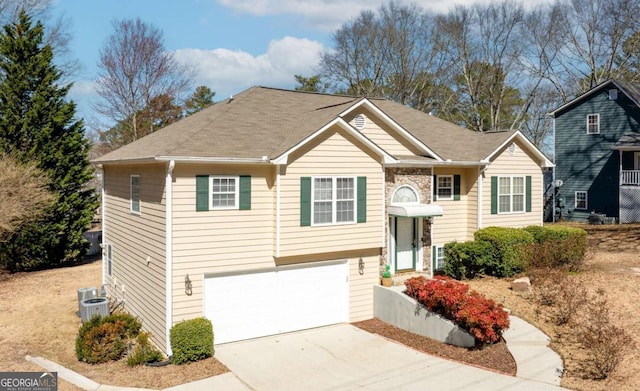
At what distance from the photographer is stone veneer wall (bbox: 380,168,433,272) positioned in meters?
15.6

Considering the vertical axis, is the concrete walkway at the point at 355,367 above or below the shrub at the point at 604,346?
below

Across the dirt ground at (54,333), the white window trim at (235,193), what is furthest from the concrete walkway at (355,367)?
the white window trim at (235,193)

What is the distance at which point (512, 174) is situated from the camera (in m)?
18.9

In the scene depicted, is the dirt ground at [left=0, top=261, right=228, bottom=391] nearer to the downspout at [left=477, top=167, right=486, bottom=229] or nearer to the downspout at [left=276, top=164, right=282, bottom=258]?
the downspout at [left=276, top=164, right=282, bottom=258]

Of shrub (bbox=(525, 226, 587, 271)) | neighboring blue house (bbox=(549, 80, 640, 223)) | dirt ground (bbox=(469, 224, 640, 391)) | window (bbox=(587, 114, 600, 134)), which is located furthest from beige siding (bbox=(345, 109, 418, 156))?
window (bbox=(587, 114, 600, 134))

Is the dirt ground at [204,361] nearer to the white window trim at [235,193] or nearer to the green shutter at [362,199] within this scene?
the green shutter at [362,199]

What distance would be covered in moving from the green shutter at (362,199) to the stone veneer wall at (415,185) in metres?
1.59

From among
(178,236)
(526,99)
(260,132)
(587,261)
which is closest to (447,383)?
(178,236)

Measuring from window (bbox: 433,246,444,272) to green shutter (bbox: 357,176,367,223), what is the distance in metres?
5.00

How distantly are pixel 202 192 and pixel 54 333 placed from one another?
625 centimetres

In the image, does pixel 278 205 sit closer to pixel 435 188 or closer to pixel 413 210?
pixel 413 210

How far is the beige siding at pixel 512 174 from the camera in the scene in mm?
18219

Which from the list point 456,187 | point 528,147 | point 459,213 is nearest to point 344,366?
point 459,213

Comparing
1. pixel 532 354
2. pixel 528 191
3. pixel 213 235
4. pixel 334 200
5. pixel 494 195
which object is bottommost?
pixel 532 354
